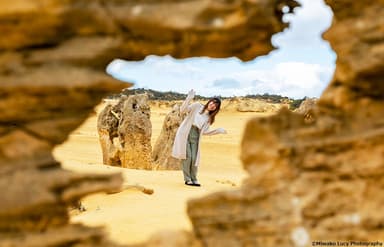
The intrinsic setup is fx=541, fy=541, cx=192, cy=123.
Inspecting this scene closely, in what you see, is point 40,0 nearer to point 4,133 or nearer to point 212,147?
point 4,133

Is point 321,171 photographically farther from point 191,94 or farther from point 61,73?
point 191,94

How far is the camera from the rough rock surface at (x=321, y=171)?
15.8ft

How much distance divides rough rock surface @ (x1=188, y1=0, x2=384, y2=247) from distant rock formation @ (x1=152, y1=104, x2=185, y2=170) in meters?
9.84

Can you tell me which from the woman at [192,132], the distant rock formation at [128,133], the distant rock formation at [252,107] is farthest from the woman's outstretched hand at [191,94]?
the distant rock formation at [252,107]

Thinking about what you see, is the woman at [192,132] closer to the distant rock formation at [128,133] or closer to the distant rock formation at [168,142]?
the distant rock formation at [168,142]

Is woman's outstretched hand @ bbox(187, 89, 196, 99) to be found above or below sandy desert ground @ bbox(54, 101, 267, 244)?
above

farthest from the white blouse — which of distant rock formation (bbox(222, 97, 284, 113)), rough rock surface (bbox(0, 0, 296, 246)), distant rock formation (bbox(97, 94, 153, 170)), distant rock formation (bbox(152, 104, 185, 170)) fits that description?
distant rock formation (bbox(222, 97, 284, 113))

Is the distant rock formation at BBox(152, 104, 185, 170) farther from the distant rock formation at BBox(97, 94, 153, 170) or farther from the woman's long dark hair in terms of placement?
the woman's long dark hair

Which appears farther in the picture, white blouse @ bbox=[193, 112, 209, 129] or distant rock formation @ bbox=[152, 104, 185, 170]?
distant rock formation @ bbox=[152, 104, 185, 170]

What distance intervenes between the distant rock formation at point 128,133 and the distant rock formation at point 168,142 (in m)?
0.42

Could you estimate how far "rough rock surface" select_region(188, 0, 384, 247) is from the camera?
4812 millimetres

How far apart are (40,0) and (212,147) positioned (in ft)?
66.4

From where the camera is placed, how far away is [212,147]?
960 inches

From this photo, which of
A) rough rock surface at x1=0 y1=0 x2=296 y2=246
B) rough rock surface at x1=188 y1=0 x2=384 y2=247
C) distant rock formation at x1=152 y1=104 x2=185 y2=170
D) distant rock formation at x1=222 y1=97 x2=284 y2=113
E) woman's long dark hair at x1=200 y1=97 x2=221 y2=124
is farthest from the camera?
distant rock formation at x1=222 y1=97 x2=284 y2=113
